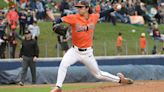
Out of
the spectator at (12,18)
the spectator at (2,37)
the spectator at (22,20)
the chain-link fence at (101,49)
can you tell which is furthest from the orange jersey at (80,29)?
the spectator at (22,20)

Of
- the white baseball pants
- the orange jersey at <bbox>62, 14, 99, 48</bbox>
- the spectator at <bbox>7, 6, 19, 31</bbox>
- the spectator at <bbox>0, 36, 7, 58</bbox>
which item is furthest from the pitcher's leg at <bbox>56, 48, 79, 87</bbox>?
the spectator at <bbox>7, 6, 19, 31</bbox>

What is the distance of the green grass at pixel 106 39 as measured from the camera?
20.8m

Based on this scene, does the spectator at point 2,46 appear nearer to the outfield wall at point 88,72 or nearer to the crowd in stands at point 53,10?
the crowd in stands at point 53,10

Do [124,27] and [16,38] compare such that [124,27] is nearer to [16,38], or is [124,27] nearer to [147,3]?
[147,3]

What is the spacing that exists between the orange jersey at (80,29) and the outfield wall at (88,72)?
629cm

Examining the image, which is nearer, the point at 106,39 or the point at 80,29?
the point at 80,29

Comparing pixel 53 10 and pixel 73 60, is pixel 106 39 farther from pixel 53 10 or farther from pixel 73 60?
pixel 73 60

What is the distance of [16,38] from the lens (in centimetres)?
2097

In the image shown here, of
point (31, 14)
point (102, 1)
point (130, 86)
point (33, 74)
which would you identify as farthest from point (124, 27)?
point (130, 86)

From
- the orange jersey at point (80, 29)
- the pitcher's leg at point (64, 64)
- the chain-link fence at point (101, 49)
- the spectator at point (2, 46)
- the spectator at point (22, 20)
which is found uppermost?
Result: the orange jersey at point (80, 29)

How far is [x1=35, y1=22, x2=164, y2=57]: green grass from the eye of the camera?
20.8 metres

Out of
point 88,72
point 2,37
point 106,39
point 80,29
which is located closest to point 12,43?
point 2,37

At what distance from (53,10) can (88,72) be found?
9028 millimetres

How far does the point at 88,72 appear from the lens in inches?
662
